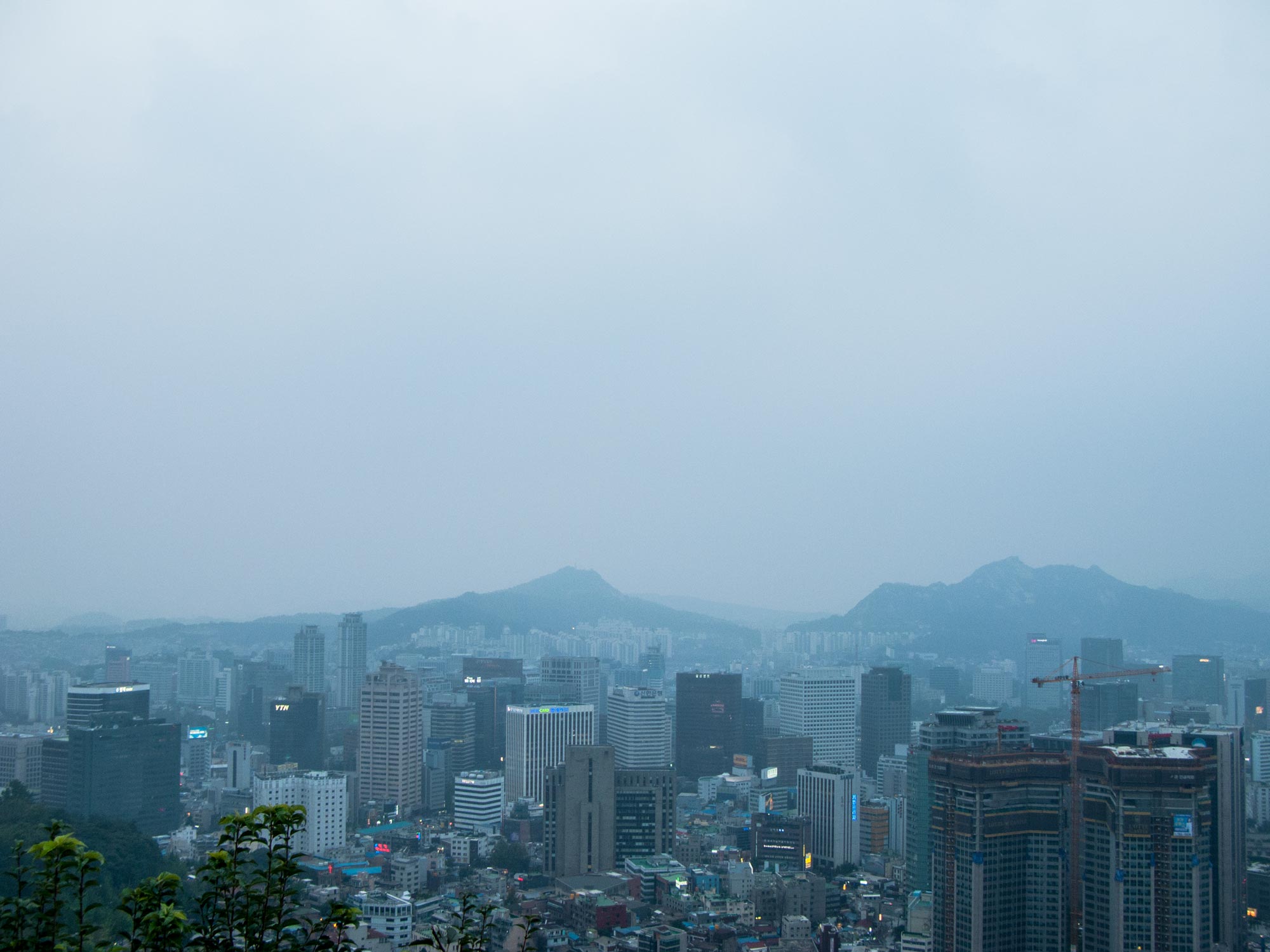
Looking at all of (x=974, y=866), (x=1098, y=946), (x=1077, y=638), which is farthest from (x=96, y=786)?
(x=1077, y=638)

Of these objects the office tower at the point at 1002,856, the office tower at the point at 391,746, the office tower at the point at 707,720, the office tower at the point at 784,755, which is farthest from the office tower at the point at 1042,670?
the office tower at the point at 1002,856

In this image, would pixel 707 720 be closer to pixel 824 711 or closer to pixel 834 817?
Result: pixel 824 711

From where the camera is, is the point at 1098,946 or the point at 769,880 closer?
the point at 1098,946

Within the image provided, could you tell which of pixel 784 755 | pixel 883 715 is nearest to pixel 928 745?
pixel 784 755

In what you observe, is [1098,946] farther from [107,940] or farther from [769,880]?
[107,940]

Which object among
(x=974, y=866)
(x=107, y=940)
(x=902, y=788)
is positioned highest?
(x=107, y=940)

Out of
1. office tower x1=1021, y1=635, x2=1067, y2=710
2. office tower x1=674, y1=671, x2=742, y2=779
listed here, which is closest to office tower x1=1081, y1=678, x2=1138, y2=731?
office tower x1=1021, y1=635, x2=1067, y2=710

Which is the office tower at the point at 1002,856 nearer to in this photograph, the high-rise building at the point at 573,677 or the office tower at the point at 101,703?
the office tower at the point at 101,703
